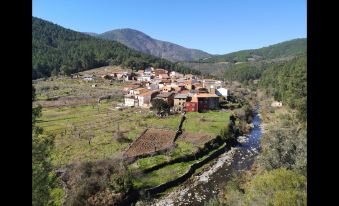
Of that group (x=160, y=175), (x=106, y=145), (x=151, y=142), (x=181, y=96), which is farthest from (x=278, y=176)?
(x=181, y=96)

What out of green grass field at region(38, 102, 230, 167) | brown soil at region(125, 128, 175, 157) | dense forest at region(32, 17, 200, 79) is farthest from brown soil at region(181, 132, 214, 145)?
dense forest at region(32, 17, 200, 79)

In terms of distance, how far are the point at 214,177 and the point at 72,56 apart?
272ft

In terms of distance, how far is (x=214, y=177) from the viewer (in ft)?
86.9

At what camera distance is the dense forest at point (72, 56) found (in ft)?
286

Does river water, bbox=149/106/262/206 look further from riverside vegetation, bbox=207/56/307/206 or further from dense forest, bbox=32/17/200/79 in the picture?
dense forest, bbox=32/17/200/79

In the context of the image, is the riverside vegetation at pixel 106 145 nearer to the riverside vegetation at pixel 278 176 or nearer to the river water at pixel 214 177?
the river water at pixel 214 177

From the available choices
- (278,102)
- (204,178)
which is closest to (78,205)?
(204,178)

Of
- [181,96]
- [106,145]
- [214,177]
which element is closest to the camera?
[214,177]

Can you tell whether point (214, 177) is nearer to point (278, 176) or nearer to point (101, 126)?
point (278, 176)

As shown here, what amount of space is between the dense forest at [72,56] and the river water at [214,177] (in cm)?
5454

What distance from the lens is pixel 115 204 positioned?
67.3ft

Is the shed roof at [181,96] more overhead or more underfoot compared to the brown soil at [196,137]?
more overhead

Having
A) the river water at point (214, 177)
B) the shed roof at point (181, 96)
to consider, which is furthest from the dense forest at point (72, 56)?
the river water at point (214, 177)
